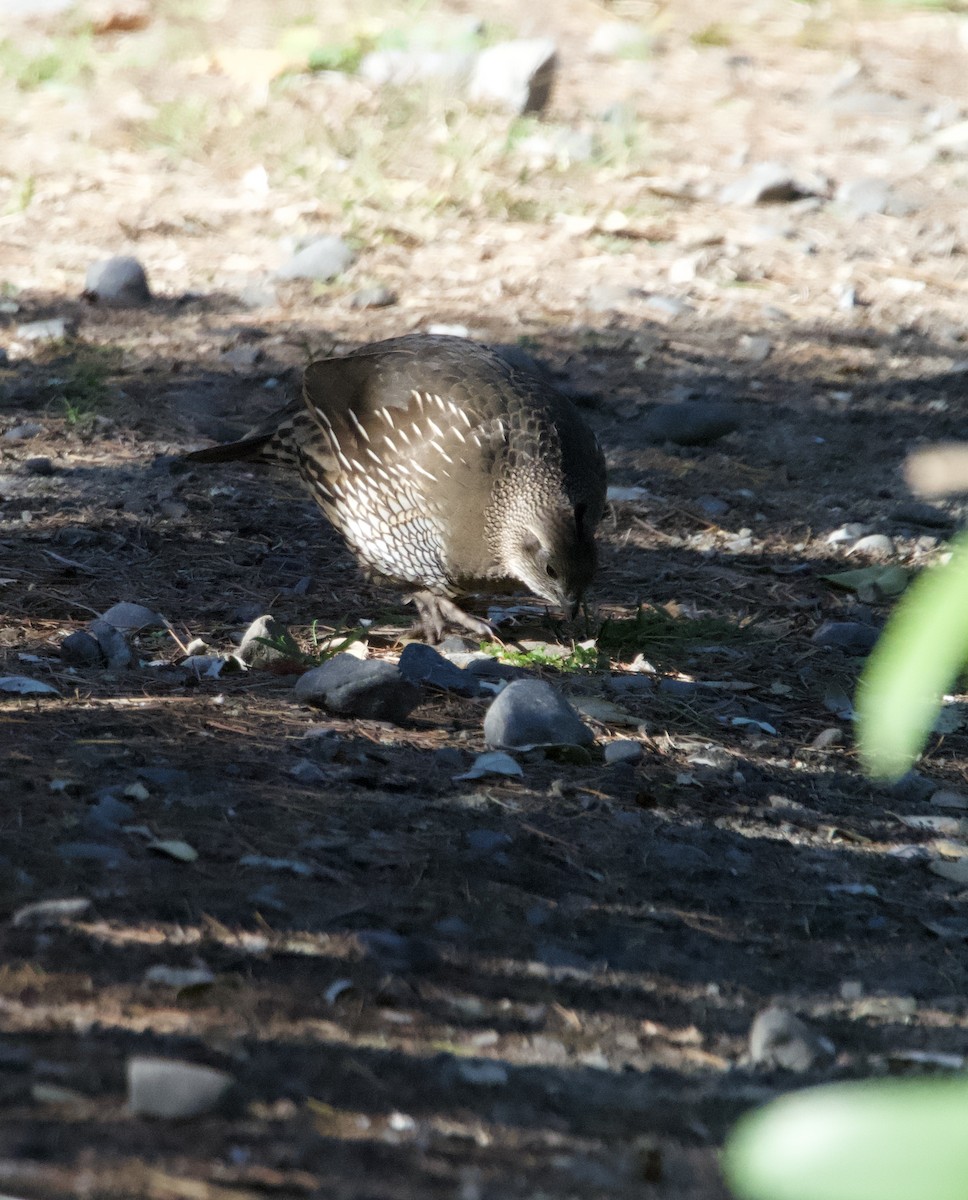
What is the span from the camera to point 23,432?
7.12 meters

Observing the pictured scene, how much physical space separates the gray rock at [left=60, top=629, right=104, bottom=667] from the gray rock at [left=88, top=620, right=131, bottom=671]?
0.09 ft

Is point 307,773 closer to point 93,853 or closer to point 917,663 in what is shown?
point 93,853

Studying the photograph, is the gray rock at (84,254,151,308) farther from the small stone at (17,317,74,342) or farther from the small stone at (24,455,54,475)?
the small stone at (24,455,54,475)

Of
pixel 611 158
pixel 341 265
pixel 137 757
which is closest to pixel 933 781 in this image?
pixel 137 757

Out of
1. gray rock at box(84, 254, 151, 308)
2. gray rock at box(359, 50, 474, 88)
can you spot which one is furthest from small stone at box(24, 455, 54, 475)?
gray rock at box(359, 50, 474, 88)

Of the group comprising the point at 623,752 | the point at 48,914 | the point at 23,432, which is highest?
the point at 23,432

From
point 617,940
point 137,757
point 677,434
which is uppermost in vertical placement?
point 677,434

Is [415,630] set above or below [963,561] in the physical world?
above

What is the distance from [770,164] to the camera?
1134cm

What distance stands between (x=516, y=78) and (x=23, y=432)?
644 cm

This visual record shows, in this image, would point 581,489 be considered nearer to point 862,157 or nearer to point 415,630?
point 415,630

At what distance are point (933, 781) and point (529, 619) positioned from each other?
2.03 metres

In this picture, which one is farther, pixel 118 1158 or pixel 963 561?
pixel 118 1158

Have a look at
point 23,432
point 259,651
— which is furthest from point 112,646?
point 23,432
